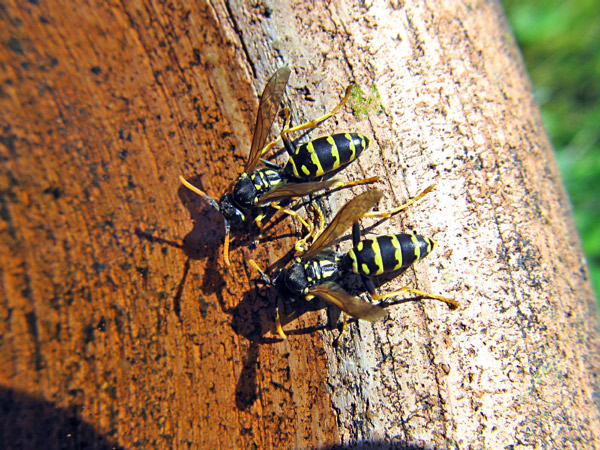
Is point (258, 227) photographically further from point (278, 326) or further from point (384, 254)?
point (384, 254)

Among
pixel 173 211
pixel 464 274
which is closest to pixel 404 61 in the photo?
pixel 464 274

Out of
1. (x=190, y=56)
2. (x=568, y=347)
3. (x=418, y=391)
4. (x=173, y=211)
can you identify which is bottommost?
(x=418, y=391)

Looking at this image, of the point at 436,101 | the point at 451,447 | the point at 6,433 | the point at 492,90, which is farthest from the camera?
the point at 492,90

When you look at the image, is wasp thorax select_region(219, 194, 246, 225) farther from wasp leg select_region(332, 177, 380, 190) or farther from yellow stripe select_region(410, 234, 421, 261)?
yellow stripe select_region(410, 234, 421, 261)

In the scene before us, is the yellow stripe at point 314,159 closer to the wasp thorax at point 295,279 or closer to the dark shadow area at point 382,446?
the wasp thorax at point 295,279

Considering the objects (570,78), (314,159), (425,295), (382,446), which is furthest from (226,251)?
(570,78)

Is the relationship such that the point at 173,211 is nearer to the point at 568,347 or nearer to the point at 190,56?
the point at 190,56

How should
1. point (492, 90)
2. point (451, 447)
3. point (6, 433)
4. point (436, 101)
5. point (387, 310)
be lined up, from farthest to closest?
point (492, 90)
point (436, 101)
point (387, 310)
point (6, 433)
point (451, 447)

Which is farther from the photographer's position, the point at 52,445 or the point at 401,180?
the point at 401,180
